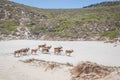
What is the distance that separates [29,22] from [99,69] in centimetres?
9940

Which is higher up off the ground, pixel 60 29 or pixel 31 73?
pixel 60 29

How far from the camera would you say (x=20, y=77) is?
1015 inches

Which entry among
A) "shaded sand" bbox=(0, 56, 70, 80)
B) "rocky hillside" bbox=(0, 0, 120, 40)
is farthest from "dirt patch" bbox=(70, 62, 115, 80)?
"rocky hillside" bbox=(0, 0, 120, 40)

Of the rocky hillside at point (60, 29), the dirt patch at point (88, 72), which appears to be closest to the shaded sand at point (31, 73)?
the dirt patch at point (88, 72)

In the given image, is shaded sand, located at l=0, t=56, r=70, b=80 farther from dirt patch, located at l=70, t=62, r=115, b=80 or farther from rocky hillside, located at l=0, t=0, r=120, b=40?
rocky hillside, located at l=0, t=0, r=120, b=40

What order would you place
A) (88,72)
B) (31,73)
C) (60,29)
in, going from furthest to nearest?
1. (60,29)
2. (31,73)
3. (88,72)

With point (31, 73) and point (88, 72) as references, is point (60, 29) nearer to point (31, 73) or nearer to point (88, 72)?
point (31, 73)

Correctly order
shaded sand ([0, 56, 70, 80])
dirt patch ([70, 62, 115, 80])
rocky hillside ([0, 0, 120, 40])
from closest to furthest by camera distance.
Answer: dirt patch ([70, 62, 115, 80]), shaded sand ([0, 56, 70, 80]), rocky hillside ([0, 0, 120, 40])

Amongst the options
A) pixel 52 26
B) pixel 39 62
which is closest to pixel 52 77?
pixel 39 62

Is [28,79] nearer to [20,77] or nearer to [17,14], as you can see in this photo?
[20,77]

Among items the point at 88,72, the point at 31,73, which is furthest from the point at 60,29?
the point at 88,72

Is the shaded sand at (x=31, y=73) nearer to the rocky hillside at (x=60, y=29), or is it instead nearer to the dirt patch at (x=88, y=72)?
the dirt patch at (x=88, y=72)

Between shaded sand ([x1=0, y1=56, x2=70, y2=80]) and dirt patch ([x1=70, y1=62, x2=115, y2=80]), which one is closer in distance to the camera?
dirt patch ([x1=70, y1=62, x2=115, y2=80])

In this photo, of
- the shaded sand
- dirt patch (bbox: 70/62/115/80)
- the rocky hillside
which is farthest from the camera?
the rocky hillside
